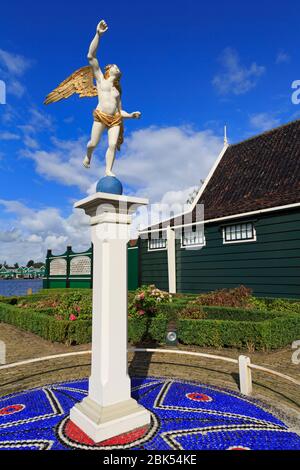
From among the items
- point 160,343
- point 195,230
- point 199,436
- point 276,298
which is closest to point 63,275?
point 195,230

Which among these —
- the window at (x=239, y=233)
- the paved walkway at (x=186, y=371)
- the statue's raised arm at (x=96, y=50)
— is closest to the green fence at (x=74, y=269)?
the window at (x=239, y=233)

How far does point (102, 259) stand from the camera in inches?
171

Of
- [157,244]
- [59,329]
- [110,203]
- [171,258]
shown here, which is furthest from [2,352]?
[157,244]

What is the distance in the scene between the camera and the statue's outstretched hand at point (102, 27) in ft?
13.9

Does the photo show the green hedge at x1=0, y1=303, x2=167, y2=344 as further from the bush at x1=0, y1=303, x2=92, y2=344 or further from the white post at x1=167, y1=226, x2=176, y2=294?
the white post at x1=167, y1=226, x2=176, y2=294

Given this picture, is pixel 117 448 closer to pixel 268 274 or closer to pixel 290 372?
pixel 290 372

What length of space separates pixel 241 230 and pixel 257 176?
283cm

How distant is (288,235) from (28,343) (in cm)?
993

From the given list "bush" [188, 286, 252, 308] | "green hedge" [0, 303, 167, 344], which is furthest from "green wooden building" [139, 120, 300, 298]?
"green hedge" [0, 303, 167, 344]

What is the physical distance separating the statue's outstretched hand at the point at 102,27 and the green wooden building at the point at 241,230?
8802 mm

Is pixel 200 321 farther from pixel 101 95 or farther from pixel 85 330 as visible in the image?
pixel 101 95

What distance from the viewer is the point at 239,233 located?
12781 mm

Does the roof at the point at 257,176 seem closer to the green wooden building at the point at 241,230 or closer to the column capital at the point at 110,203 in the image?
the green wooden building at the point at 241,230

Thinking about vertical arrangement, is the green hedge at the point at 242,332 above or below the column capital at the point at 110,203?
below
